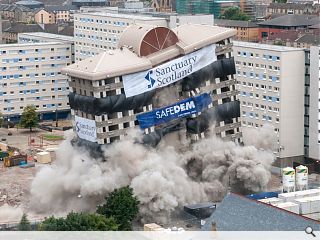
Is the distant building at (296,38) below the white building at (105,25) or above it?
below

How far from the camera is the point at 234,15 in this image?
49156mm

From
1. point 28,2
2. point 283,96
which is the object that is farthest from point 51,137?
point 28,2

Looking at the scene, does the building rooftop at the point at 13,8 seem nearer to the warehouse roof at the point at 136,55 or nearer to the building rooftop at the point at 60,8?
the building rooftop at the point at 60,8

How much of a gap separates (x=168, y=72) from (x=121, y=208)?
12.4ft

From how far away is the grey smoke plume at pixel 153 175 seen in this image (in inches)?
706

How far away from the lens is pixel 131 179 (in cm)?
1842

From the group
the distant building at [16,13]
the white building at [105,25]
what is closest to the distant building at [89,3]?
the distant building at [16,13]

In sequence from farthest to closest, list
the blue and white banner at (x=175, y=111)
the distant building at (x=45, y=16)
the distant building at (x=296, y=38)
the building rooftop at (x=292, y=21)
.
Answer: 1. the distant building at (x=45, y=16)
2. the building rooftop at (x=292, y=21)
3. the distant building at (x=296, y=38)
4. the blue and white banner at (x=175, y=111)

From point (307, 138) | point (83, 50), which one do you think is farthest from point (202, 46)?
point (83, 50)

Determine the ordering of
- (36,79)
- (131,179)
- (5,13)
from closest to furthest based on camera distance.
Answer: (131,179) < (36,79) < (5,13)

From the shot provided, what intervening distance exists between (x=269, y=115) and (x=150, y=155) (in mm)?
4790

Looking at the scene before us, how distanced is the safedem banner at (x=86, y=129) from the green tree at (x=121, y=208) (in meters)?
1.99

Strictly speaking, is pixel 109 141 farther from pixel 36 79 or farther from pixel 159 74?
pixel 36 79

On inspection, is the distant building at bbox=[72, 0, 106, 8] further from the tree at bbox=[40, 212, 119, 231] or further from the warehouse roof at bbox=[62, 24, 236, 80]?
the tree at bbox=[40, 212, 119, 231]
